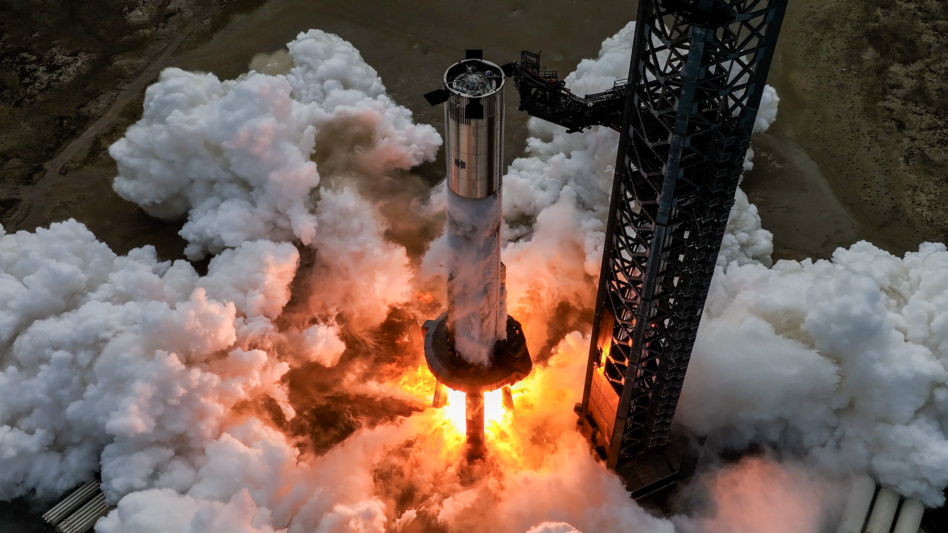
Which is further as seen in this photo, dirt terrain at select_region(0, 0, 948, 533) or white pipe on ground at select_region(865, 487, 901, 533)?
dirt terrain at select_region(0, 0, 948, 533)

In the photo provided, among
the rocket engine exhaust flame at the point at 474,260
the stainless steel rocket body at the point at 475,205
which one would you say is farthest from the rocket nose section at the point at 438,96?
the stainless steel rocket body at the point at 475,205

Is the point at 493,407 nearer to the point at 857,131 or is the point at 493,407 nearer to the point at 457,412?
the point at 457,412

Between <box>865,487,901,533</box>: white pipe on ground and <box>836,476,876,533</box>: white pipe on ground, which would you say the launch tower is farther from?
<box>865,487,901,533</box>: white pipe on ground

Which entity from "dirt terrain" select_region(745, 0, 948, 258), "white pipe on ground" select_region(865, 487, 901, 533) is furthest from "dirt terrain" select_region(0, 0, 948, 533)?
→ "white pipe on ground" select_region(865, 487, 901, 533)

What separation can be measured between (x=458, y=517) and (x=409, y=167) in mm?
16797

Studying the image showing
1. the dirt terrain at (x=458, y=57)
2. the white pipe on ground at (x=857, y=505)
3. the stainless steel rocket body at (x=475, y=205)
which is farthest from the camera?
the dirt terrain at (x=458, y=57)

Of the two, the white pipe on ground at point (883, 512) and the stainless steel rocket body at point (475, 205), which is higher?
the stainless steel rocket body at point (475, 205)

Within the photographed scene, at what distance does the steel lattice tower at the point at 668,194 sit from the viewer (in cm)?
1527

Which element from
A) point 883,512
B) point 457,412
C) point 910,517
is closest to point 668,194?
point 457,412

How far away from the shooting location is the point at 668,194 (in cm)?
1708

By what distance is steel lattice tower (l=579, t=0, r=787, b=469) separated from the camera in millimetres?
15273

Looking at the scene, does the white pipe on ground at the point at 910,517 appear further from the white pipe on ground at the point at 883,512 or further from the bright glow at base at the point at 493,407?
the bright glow at base at the point at 493,407

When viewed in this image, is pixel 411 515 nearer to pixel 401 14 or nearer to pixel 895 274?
pixel 895 274

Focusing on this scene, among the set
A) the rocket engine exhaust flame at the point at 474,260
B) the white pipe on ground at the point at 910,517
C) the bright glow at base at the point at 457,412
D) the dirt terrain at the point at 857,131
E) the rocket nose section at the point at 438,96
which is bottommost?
the bright glow at base at the point at 457,412
